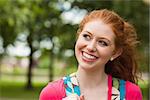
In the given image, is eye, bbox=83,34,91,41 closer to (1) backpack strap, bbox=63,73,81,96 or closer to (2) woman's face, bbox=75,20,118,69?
(2) woman's face, bbox=75,20,118,69

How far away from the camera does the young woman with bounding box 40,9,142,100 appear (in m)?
2.17

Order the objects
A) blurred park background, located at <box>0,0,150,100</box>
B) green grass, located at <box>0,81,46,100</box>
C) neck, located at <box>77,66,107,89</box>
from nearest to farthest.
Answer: neck, located at <box>77,66,107,89</box> < blurred park background, located at <box>0,0,150,100</box> < green grass, located at <box>0,81,46,100</box>

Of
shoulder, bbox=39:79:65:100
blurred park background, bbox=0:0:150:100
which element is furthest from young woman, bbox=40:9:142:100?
blurred park background, bbox=0:0:150:100

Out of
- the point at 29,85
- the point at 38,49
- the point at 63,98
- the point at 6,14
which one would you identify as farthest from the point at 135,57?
the point at 29,85

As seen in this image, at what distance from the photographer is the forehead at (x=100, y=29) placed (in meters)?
2.18

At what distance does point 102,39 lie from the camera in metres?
2.17

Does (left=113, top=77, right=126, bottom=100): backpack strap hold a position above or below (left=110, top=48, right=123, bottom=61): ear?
below

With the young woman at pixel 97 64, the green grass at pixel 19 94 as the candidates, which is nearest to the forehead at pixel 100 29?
the young woman at pixel 97 64

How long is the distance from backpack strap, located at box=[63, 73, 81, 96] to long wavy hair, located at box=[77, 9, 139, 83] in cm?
24

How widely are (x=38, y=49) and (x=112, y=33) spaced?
65.3 feet

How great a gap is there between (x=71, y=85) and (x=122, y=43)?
0.37 meters

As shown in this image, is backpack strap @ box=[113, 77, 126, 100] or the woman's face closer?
the woman's face

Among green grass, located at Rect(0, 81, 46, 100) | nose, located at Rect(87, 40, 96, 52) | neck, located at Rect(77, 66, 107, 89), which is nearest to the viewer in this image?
nose, located at Rect(87, 40, 96, 52)

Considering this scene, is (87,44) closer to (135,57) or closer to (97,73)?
(97,73)
